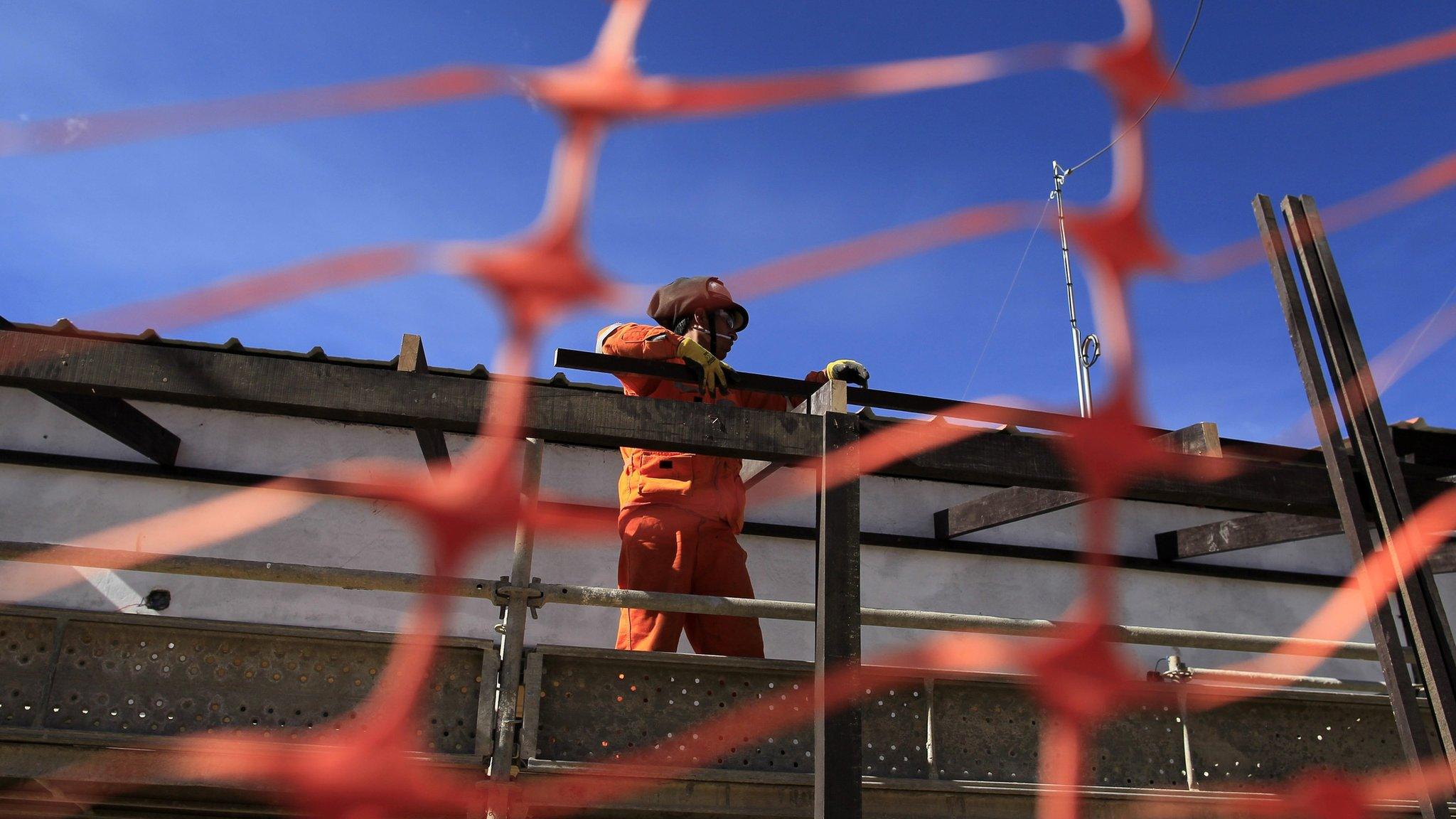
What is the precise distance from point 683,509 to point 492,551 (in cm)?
184

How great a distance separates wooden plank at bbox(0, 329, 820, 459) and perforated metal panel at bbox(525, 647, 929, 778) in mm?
770

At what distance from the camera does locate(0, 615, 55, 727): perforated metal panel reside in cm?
305

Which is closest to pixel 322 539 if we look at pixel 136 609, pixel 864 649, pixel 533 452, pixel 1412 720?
pixel 136 609

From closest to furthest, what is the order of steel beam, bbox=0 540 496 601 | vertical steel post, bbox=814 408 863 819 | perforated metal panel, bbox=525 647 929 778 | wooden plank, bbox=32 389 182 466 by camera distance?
vertical steel post, bbox=814 408 863 819 < steel beam, bbox=0 540 496 601 < perforated metal panel, bbox=525 647 929 778 < wooden plank, bbox=32 389 182 466

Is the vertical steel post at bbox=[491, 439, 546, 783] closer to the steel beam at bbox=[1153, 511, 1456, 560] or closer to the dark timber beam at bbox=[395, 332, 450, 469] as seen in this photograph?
the dark timber beam at bbox=[395, 332, 450, 469]

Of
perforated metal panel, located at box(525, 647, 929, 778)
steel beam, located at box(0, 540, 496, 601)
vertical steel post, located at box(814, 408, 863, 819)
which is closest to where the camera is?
vertical steel post, located at box(814, 408, 863, 819)

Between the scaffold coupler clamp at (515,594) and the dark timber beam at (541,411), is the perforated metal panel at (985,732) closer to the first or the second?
the dark timber beam at (541,411)

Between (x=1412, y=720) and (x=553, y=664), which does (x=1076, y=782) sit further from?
(x=553, y=664)

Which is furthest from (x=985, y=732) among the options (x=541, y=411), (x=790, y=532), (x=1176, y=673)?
(x=790, y=532)

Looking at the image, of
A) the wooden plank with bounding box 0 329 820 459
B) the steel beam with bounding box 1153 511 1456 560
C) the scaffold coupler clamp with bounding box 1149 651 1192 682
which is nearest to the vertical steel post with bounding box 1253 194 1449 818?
the scaffold coupler clamp with bounding box 1149 651 1192 682

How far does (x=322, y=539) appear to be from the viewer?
18.0 feet

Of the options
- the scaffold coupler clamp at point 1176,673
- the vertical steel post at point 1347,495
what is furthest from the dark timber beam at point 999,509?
the vertical steel post at point 1347,495

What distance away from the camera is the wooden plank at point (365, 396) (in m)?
2.86

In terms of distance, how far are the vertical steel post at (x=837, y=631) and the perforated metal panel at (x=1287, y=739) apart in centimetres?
164
